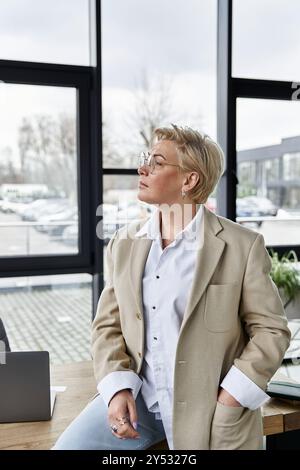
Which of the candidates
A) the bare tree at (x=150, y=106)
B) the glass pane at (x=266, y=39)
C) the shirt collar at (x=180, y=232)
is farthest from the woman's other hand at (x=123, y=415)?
the glass pane at (x=266, y=39)

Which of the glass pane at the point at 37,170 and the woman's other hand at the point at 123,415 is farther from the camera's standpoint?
the glass pane at the point at 37,170

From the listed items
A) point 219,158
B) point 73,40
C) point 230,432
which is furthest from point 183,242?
point 73,40

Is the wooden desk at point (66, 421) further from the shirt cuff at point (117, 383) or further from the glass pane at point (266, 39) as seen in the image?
the glass pane at point (266, 39)

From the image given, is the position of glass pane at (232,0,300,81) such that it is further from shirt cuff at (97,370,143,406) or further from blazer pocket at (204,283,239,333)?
shirt cuff at (97,370,143,406)

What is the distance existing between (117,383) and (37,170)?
2.07 m

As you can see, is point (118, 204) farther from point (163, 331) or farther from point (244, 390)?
point (244, 390)

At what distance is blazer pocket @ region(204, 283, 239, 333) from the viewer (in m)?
1.40

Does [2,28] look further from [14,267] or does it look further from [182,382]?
[182,382]

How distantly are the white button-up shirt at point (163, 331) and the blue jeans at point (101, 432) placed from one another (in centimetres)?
4

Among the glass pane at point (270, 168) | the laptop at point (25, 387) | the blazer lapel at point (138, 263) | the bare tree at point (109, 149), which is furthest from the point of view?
the glass pane at point (270, 168)

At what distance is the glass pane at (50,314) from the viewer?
329 centimetres

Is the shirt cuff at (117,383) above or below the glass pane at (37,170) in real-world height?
below

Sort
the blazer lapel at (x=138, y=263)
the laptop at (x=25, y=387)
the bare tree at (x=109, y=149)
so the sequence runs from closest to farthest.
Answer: the blazer lapel at (x=138, y=263), the laptop at (x=25, y=387), the bare tree at (x=109, y=149)
